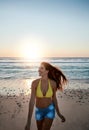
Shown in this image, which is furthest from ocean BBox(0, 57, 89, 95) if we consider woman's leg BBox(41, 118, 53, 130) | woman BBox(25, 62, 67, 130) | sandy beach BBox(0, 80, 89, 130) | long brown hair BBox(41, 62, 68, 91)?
woman's leg BBox(41, 118, 53, 130)

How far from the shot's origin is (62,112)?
29.4ft

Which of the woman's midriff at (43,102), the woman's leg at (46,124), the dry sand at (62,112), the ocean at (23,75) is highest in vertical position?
the woman's midriff at (43,102)

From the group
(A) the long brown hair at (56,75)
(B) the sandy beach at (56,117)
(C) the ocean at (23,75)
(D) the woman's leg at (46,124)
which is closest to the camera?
(D) the woman's leg at (46,124)

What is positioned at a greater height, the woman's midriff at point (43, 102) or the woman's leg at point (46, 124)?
the woman's midriff at point (43, 102)

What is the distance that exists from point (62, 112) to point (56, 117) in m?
0.82

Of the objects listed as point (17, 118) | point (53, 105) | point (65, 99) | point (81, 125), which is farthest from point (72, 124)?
point (65, 99)

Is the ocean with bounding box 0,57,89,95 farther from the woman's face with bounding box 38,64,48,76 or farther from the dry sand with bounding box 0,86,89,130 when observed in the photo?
the woman's face with bounding box 38,64,48,76

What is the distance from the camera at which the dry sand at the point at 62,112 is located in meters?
7.54

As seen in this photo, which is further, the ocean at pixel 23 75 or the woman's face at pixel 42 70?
the ocean at pixel 23 75

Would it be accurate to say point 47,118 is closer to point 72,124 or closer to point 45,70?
point 45,70

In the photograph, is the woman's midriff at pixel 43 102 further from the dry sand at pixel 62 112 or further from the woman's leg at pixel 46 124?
the dry sand at pixel 62 112

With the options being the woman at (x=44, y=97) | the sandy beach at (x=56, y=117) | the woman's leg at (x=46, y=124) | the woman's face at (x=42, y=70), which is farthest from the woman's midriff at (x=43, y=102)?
the sandy beach at (x=56, y=117)

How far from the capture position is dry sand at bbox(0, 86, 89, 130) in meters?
7.54

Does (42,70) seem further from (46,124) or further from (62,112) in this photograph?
(62,112)
